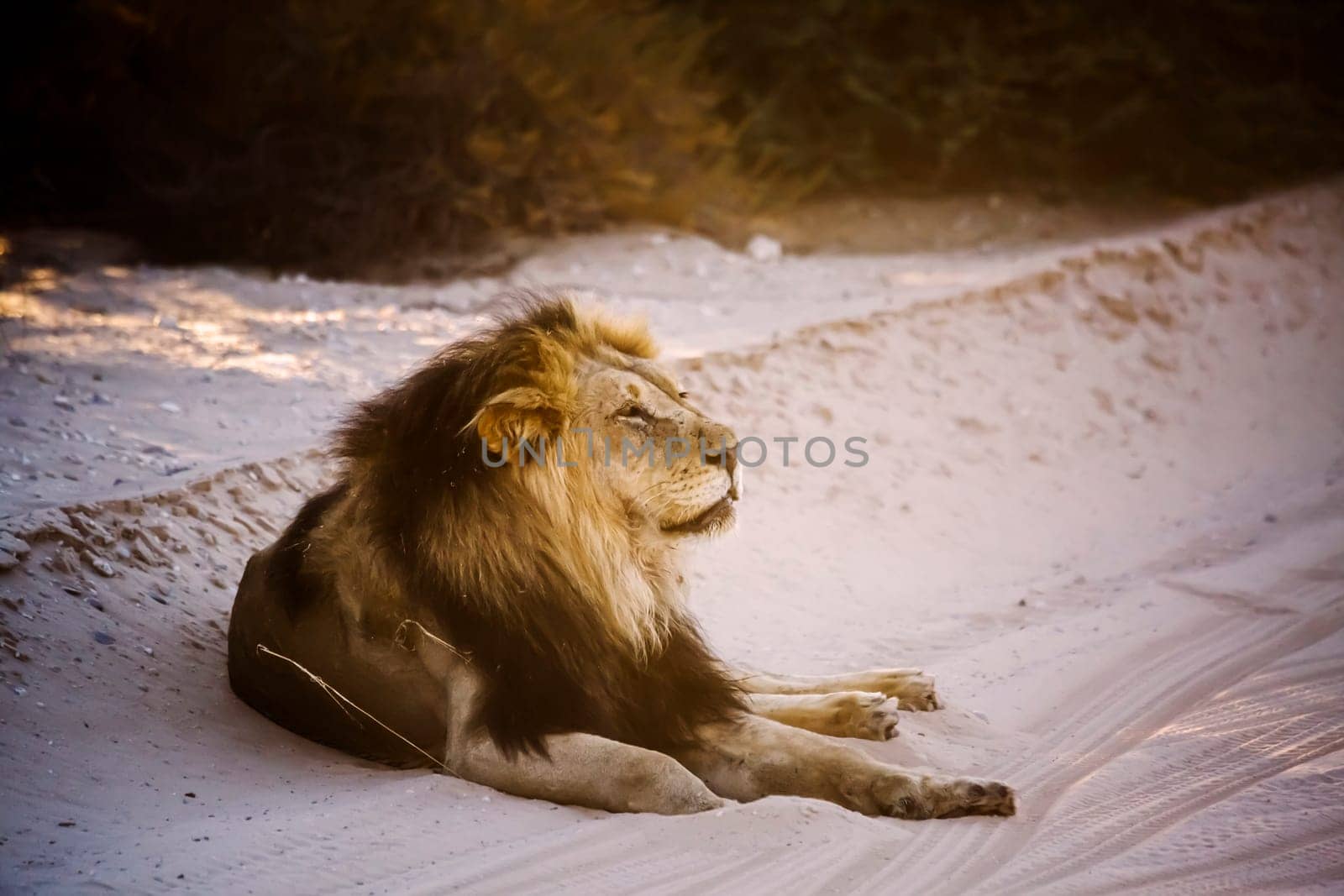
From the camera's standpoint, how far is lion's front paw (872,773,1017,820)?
3.06 meters

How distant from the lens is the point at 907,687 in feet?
12.7

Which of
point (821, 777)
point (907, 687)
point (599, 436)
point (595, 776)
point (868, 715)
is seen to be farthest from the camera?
point (907, 687)

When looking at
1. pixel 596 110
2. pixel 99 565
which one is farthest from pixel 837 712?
pixel 596 110

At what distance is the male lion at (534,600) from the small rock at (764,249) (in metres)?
6.08

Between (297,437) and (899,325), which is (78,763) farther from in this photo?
(899,325)

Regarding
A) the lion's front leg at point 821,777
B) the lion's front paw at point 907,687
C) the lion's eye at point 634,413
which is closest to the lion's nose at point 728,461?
the lion's eye at point 634,413

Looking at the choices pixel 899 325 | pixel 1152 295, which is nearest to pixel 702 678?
pixel 899 325

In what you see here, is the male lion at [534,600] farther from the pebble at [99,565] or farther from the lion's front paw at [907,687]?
the pebble at [99,565]

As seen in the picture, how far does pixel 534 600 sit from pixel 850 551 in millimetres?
2607

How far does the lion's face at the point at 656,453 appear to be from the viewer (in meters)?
3.36

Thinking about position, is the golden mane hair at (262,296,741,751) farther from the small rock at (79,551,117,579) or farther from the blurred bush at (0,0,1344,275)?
the blurred bush at (0,0,1344,275)

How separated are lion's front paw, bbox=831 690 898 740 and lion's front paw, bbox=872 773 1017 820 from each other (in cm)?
44

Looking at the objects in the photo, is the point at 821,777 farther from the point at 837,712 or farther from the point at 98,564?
the point at 98,564

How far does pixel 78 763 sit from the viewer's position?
316 centimetres
